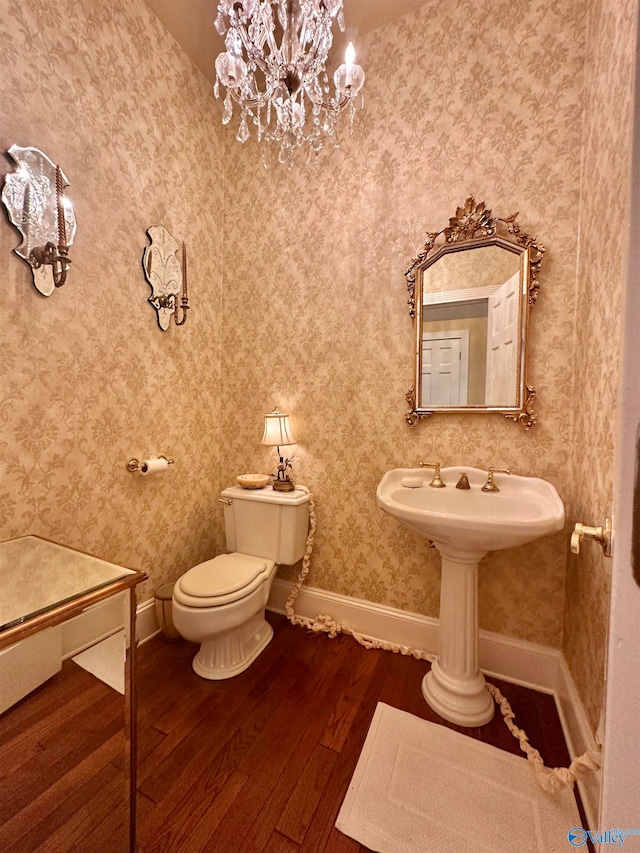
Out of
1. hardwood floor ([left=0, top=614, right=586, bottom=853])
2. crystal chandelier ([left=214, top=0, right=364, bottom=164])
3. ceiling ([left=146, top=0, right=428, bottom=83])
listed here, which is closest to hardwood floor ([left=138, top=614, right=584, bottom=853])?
hardwood floor ([left=0, top=614, right=586, bottom=853])

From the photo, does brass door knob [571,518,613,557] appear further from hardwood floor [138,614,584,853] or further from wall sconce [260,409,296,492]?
wall sconce [260,409,296,492]

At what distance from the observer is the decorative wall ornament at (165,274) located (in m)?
1.64

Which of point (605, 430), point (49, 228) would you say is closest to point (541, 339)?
point (605, 430)

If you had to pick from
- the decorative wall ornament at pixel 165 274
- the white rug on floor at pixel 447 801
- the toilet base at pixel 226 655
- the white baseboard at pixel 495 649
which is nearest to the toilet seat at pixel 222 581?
the toilet base at pixel 226 655

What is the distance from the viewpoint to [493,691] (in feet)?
4.55

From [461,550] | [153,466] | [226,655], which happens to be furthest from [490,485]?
[153,466]

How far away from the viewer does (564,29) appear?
1341 millimetres

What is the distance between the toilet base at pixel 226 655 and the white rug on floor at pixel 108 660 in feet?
1.82

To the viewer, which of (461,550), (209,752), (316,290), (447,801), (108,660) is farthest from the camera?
(316,290)

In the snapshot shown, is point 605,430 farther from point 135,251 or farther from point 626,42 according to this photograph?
point 135,251

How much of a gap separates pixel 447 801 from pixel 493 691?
0.50 meters

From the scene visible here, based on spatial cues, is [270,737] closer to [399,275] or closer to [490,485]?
[490,485]

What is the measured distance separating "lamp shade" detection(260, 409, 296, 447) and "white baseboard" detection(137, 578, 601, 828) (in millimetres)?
846

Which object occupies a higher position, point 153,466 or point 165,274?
point 165,274
